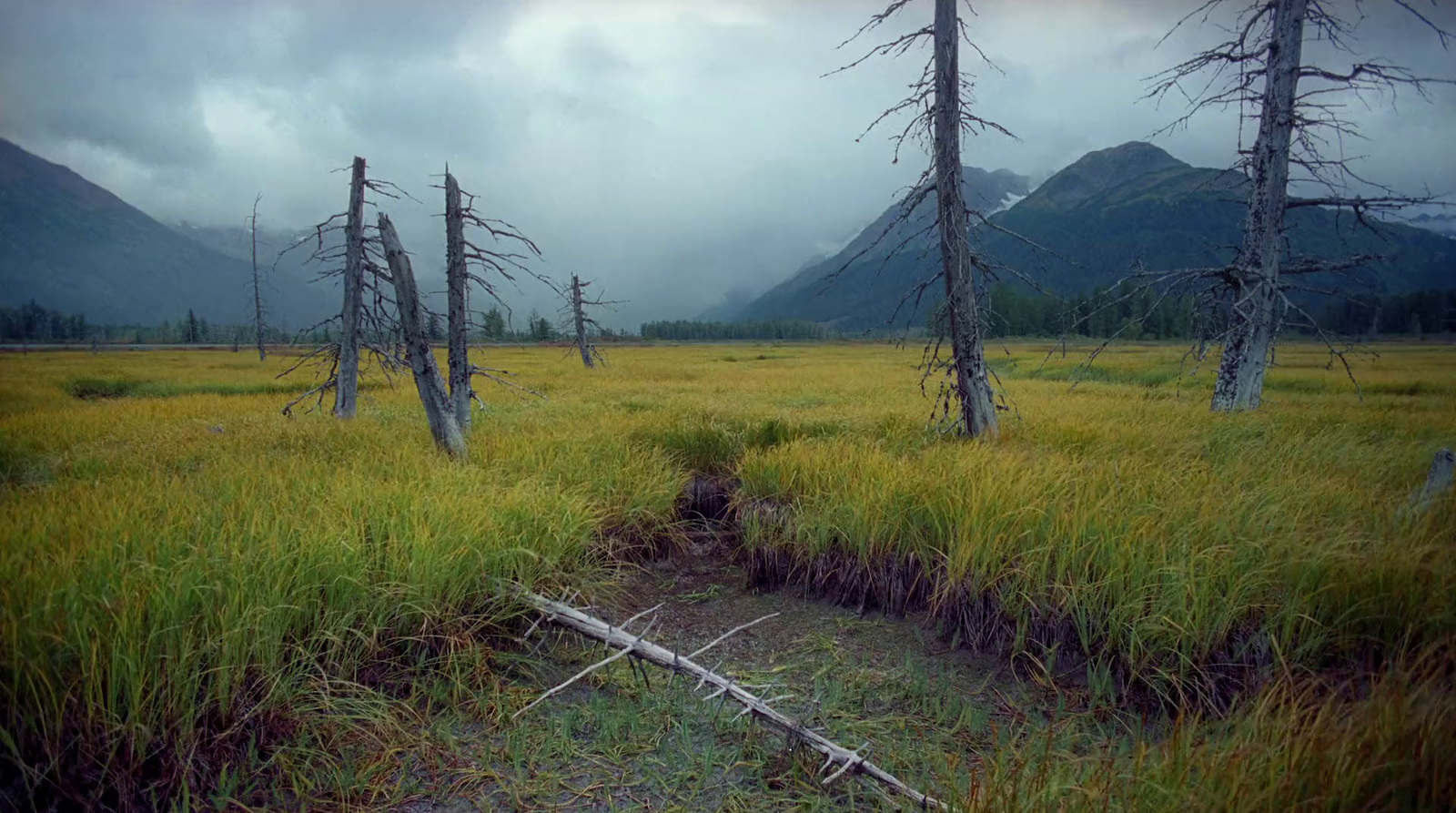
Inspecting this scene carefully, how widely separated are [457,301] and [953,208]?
311 inches

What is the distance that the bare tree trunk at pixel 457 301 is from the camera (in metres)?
9.98

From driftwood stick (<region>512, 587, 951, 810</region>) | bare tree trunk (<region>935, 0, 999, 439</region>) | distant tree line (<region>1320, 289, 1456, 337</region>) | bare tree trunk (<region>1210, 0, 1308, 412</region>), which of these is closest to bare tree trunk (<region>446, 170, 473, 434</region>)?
driftwood stick (<region>512, 587, 951, 810</region>)

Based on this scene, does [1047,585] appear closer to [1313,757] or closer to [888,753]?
[888,753]

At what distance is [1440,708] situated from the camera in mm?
1504

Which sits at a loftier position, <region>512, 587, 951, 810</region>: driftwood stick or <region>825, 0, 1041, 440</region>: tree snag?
<region>825, 0, 1041, 440</region>: tree snag

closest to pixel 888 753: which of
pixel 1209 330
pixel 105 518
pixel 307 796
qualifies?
pixel 307 796

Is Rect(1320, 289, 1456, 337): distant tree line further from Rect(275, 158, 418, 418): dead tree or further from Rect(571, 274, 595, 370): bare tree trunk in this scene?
Rect(571, 274, 595, 370): bare tree trunk

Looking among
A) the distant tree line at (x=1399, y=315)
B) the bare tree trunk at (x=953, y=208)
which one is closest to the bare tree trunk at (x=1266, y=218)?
the distant tree line at (x=1399, y=315)

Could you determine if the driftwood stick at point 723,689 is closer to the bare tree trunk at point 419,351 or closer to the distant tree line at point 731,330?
the bare tree trunk at point 419,351

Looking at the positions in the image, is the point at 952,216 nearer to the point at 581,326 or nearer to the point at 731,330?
the point at 581,326

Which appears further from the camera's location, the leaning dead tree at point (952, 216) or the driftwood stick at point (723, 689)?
the leaning dead tree at point (952, 216)

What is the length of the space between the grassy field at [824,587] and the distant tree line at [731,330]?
9771 centimetres

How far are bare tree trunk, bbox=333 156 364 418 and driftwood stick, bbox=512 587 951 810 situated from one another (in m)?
9.13

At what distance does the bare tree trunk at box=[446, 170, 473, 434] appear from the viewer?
9984 millimetres
